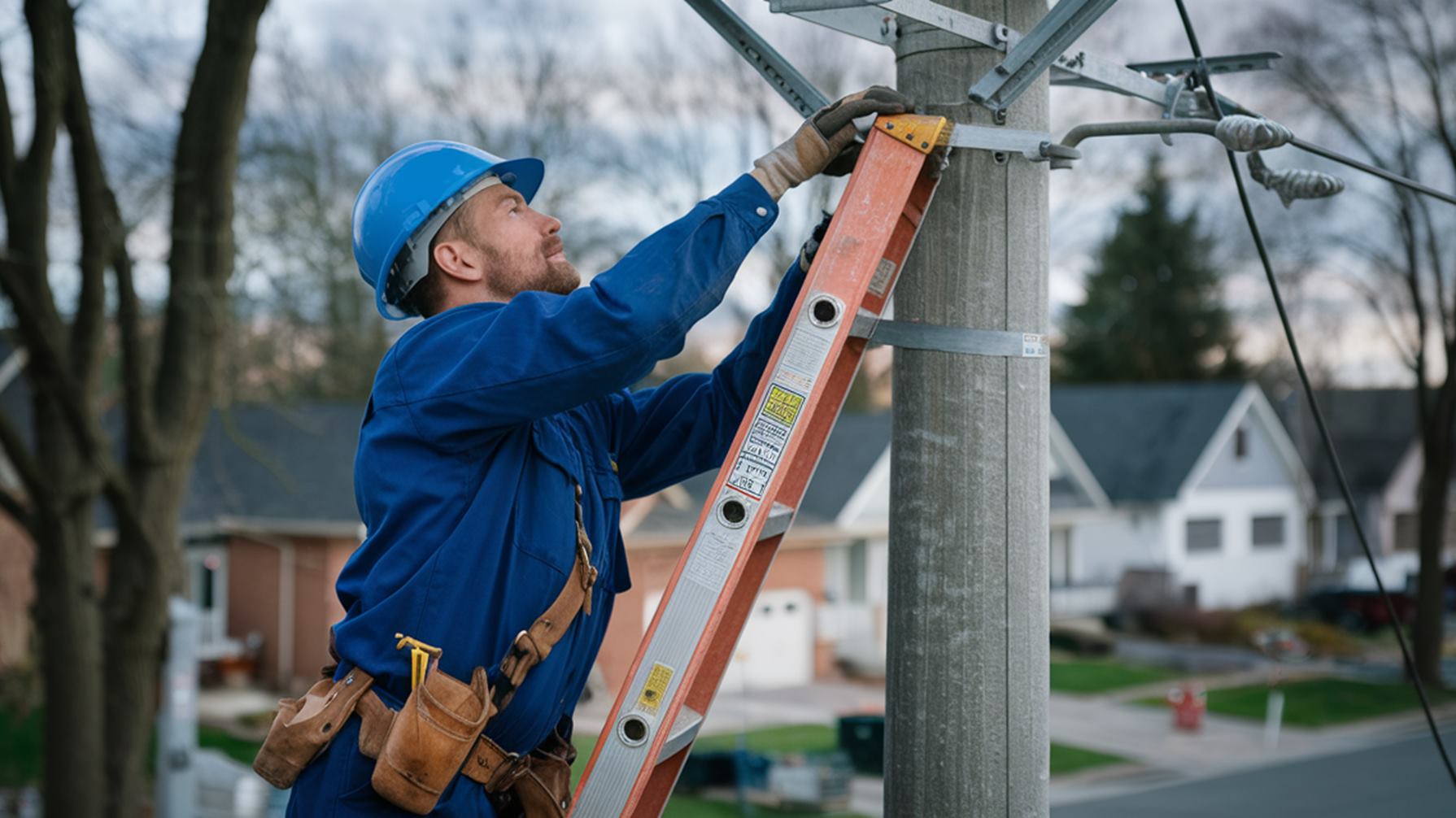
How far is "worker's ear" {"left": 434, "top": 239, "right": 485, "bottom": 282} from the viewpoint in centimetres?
279

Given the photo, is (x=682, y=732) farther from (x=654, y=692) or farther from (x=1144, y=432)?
(x=1144, y=432)

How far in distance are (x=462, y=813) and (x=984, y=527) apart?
3.61 ft

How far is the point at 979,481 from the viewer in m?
2.66

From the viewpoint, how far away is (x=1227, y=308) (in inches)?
1753

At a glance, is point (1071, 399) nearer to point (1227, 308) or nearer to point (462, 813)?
point (1227, 308)

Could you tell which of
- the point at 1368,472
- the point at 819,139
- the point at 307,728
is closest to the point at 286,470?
the point at 307,728

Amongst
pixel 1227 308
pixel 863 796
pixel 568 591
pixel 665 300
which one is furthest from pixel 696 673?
pixel 1227 308

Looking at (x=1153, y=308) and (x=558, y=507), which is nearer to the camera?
(x=558, y=507)

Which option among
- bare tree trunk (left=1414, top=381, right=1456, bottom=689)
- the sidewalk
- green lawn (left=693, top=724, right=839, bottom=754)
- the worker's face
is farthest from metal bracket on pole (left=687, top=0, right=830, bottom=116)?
bare tree trunk (left=1414, top=381, right=1456, bottom=689)

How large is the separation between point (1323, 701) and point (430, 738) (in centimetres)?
2476

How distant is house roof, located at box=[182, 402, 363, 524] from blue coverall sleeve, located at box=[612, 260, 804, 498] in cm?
2330

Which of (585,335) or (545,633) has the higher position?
(585,335)

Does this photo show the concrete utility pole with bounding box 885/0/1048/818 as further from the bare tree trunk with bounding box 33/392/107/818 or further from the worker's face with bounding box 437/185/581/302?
the bare tree trunk with bounding box 33/392/107/818

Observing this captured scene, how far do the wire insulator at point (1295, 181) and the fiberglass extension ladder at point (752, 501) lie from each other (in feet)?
3.13
